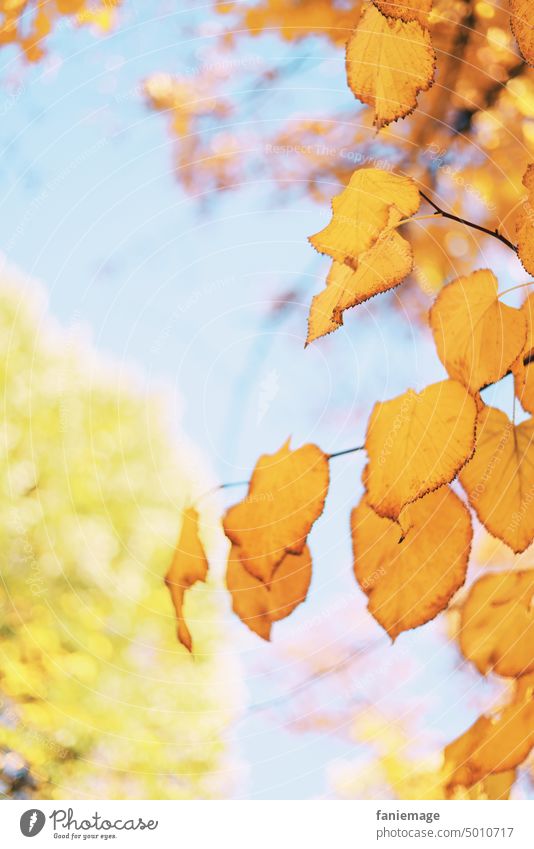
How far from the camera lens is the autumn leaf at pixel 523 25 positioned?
17.0 inches

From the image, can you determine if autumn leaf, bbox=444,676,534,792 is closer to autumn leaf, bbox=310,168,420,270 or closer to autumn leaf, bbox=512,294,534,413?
autumn leaf, bbox=512,294,534,413

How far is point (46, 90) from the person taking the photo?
1.38ft

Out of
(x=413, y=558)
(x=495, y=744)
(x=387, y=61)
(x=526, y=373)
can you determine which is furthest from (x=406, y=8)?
(x=495, y=744)

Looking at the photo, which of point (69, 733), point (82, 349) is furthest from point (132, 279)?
point (69, 733)

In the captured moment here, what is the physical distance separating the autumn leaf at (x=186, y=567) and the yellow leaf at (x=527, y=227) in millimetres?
303

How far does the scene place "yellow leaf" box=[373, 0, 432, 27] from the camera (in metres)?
0.42

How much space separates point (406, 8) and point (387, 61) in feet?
0.13

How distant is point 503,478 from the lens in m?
0.44

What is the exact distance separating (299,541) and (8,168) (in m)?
0.33

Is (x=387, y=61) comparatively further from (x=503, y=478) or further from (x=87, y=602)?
(x=87, y=602)
